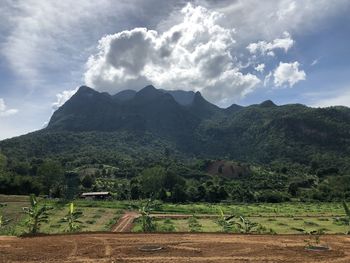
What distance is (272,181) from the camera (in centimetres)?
12938

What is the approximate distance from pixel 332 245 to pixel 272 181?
353 feet

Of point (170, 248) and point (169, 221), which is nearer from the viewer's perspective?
point (170, 248)

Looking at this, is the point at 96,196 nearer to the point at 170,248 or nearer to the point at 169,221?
the point at 169,221

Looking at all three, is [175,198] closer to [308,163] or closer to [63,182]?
[63,182]

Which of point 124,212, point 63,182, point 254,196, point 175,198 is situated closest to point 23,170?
point 63,182

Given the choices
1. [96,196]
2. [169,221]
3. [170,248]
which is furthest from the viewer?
[96,196]

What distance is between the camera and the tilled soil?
20.2 metres

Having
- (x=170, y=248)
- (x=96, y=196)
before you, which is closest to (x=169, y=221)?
(x=170, y=248)

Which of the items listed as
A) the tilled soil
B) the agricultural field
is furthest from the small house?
the tilled soil

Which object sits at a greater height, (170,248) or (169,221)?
(170,248)

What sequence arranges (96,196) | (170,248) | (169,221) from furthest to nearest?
(96,196) → (169,221) → (170,248)

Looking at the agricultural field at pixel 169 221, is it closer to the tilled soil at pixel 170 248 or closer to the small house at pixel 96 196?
the tilled soil at pixel 170 248

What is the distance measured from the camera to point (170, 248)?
73.4 feet

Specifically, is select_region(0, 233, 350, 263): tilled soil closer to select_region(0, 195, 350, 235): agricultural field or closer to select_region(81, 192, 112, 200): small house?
select_region(0, 195, 350, 235): agricultural field
